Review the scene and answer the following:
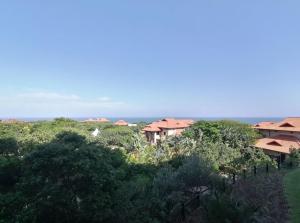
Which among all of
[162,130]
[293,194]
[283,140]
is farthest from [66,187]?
[162,130]

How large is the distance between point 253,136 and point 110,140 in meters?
29.4

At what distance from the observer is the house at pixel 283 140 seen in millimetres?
37466

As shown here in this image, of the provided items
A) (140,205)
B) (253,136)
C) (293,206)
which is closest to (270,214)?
(293,206)

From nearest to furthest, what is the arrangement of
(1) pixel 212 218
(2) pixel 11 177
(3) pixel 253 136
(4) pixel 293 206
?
(1) pixel 212 218 < (4) pixel 293 206 < (2) pixel 11 177 < (3) pixel 253 136

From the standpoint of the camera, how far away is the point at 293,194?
41.7 feet

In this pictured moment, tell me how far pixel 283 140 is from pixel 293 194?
97.8 ft

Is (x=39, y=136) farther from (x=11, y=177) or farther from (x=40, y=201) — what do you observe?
(x=40, y=201)

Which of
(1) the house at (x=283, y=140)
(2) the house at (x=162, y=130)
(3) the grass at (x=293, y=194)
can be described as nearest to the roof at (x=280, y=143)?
(1) the house at (x=283, y=140)

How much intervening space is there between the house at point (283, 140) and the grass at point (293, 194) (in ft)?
A: 68.0

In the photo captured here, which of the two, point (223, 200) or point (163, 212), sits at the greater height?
point (223, 200)

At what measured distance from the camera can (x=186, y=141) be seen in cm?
4325

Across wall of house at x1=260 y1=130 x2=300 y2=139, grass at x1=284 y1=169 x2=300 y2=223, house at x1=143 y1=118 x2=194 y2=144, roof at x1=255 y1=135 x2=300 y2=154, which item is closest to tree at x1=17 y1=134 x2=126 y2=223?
grass at x1=284 y1=169 x2=300 y2=223

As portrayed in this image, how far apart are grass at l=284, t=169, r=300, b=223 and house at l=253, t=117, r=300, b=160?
20732 millimetres

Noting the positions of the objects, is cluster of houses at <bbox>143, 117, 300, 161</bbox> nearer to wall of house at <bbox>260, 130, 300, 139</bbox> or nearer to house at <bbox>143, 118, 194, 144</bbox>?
wall of house at <bbox>260, 130, 300, 139</bbox>
